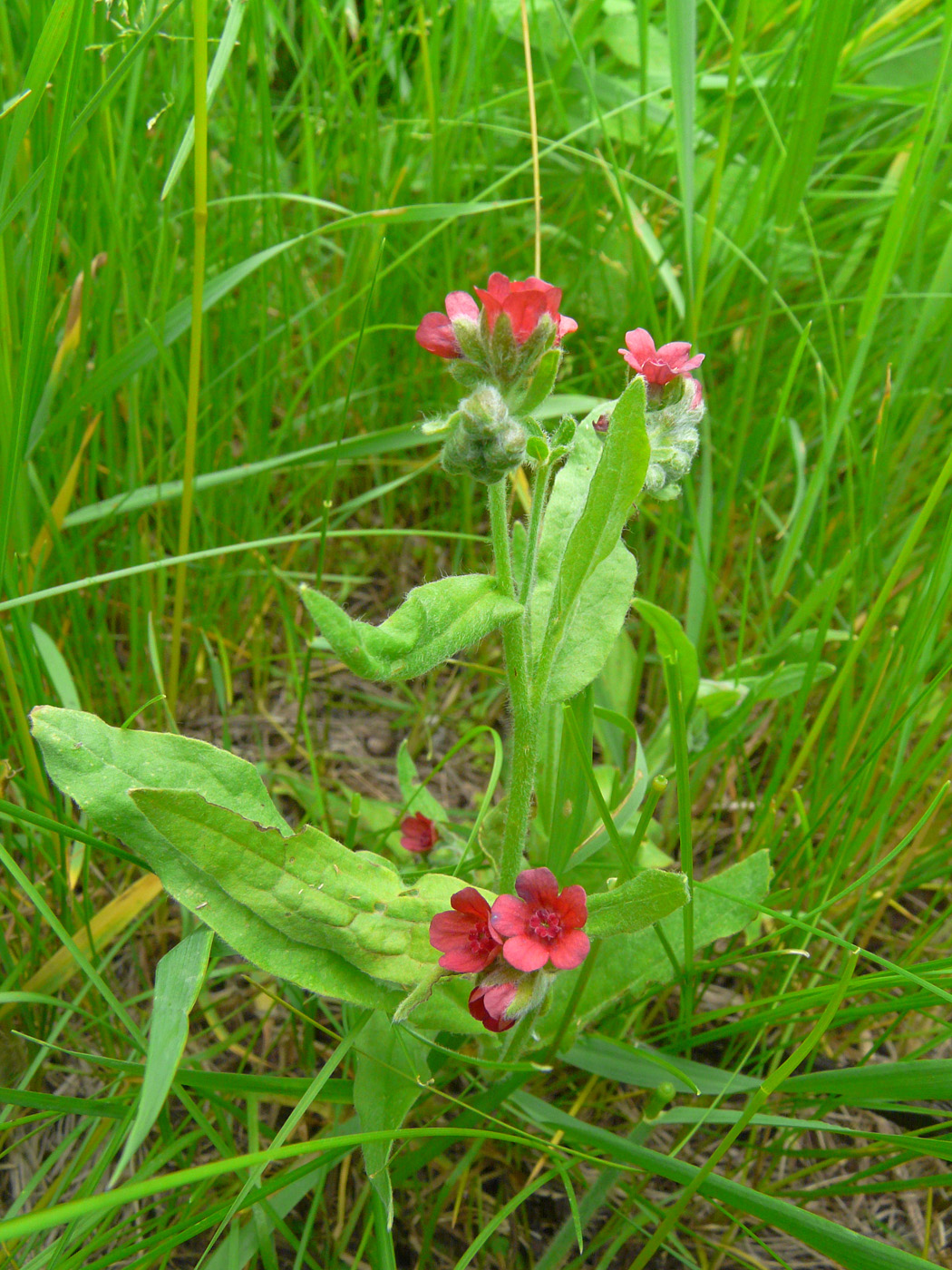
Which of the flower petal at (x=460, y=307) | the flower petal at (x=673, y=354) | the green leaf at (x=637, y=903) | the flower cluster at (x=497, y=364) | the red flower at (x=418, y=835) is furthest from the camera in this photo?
the red flower at (x=418, y=835)

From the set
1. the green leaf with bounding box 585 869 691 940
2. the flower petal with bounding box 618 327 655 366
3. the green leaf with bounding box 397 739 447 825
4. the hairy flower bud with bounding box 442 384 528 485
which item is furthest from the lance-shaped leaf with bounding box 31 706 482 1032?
the flower petal with bounding box 618 327 655 366

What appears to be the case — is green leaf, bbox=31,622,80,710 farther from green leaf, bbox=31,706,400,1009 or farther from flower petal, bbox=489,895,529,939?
flower petal, bbox=489,895,529,939

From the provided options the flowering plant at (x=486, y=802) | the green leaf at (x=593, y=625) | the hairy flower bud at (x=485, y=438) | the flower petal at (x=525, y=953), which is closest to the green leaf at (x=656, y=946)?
the flowering plant at (x=486, y=802)

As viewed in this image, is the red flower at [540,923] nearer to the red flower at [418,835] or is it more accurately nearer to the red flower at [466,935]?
the red flower at [466,935]

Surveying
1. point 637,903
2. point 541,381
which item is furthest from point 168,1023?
point 541,381

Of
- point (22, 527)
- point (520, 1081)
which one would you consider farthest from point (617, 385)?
point (520, 1081)
